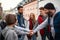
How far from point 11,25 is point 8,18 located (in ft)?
0.55

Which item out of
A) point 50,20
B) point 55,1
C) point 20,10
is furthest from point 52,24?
point 55,1

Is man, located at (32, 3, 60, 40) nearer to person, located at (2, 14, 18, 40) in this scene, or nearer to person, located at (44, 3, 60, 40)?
person, located at (44, 3, 60, 40)

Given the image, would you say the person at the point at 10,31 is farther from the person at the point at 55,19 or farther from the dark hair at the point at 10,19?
the person at the point at 55,19

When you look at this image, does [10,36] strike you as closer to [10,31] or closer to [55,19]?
[10,31]

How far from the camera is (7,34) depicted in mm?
4820

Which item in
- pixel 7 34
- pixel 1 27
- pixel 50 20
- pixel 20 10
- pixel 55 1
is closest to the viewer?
pixel 7 34

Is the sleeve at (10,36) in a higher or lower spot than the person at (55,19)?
lower

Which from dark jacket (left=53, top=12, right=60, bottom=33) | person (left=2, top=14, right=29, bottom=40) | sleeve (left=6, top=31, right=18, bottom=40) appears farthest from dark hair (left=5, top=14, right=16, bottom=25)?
dark jacket (left=53, top=12, right=60, bottom=33)

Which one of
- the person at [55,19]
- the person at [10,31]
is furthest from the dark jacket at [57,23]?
the person at [10,31]

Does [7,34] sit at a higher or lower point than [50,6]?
lower

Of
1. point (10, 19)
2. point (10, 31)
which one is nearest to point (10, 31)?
point (10, 31)

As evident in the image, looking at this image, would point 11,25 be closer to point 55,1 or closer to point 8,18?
point 8,18

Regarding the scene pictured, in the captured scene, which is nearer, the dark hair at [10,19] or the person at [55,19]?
the dark hair at [10,19]

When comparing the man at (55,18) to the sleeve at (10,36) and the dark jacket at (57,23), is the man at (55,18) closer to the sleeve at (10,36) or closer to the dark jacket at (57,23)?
the dark jacket at (57,23)
